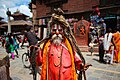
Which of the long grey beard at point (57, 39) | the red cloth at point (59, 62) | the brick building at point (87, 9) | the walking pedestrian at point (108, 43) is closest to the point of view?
the red cloth at point (59, 62)

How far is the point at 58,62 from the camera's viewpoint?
323 centimetres

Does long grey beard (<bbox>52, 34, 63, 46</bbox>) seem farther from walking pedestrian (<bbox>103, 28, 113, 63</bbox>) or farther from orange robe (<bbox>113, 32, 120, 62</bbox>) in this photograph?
orange robe (<bbox>113, 32, 120, 62</bbox>)

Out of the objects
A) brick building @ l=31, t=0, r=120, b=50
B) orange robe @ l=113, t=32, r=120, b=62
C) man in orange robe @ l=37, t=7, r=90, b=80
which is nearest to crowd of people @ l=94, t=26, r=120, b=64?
orange robe @ l=113, t=32, r=120, b=62

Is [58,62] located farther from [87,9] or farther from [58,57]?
[87,9]

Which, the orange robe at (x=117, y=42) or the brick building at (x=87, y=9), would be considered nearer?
the orange robe at (x=117, y=42)

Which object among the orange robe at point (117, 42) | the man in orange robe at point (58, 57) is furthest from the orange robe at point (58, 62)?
the orange robe at point (117, 42)

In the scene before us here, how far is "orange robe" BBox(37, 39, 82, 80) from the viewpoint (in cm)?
320

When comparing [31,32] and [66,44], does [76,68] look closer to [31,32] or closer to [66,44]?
[66,44]

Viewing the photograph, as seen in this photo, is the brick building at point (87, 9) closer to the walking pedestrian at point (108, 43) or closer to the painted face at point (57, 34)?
the walking pedestrian at point (108, 43)

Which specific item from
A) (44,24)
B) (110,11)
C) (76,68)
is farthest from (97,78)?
(44,24)

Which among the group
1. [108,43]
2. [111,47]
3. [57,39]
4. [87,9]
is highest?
[87,9]

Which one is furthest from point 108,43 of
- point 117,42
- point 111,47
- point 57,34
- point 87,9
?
point 87,9

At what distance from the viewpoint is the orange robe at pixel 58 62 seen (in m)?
3.20

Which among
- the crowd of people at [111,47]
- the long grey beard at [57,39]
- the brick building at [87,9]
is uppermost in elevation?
the brick building at [87,9]
